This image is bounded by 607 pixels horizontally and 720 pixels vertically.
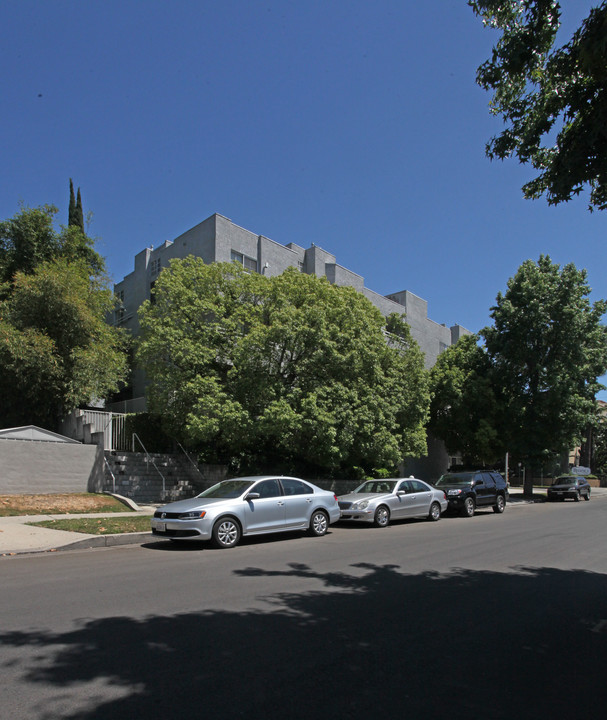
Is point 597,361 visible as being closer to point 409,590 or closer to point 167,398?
point 167,398

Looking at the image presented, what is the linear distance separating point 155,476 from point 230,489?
916cm

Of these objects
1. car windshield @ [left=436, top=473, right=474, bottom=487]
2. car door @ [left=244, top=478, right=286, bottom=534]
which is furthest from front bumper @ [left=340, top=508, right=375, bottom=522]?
car windshield @ [left=436, top=473, right=474, bottom=487]

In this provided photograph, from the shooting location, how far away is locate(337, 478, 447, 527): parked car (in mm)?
14922

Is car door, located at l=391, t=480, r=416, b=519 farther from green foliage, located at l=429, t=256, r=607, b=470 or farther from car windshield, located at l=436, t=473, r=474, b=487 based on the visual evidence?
green foliage, located at l=429, t=256, r=607, b=470

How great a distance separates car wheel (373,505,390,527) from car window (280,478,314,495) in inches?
126

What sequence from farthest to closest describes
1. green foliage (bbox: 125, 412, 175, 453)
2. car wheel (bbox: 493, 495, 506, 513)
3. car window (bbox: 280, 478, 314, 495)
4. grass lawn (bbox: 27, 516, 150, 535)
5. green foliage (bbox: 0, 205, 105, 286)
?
green foliage (bbox: 0, 205, 105, 286) < green foliage (bbox: 125, 412, 175, 453) < car wheel (bbox: 493, 495, 506, 513) < car window (bbox: 280, 478, 314, 495) < grass lawn (bbox: 27, 516, 150, 535)

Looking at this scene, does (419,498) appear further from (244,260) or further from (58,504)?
(244,260)

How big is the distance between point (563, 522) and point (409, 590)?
1207 cm

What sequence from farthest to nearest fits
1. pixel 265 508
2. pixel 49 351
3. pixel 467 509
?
pixel 49 351, pixel 467 509, pixel 265 508

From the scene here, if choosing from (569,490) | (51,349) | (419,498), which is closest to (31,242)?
(51,349)

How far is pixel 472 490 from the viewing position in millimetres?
19312

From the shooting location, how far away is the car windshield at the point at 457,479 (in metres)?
19.9

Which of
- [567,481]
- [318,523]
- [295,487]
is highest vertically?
[295,487]

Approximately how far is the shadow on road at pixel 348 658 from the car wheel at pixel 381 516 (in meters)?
8.24
